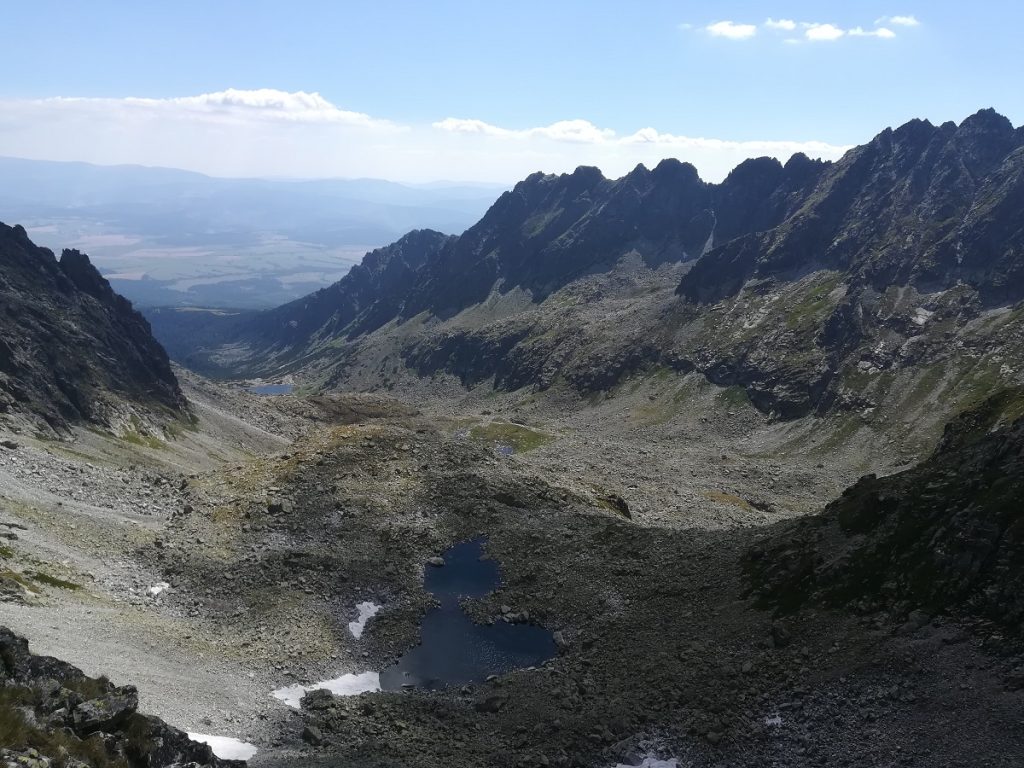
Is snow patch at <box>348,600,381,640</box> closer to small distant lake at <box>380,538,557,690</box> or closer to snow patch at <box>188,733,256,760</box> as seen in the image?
small distant lake at <box>380,538,557,690</box>

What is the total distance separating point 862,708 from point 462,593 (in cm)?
3943

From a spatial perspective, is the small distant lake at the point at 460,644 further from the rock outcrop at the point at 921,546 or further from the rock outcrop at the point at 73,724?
the rock outcrop at the point at 73,724

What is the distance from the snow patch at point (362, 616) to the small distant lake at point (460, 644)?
15.4 feet

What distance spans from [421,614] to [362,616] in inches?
224

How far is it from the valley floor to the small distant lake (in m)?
1.67

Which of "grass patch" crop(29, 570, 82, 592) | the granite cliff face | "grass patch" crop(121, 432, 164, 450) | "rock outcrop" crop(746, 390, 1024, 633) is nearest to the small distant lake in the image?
"rock outcrop" crop(746, 390, 1024, 633)

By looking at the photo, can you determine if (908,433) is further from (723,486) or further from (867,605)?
(867,605)

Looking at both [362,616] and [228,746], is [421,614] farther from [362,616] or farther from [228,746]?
[228,746]

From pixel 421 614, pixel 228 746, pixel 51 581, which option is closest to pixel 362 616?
pixel 421 614

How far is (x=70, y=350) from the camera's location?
134 metres

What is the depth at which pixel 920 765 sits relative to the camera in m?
37.2

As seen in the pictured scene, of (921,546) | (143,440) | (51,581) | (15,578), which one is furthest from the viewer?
(143,440)

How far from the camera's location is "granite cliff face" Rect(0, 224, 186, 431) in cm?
11050

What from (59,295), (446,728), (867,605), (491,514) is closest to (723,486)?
(491,514)
